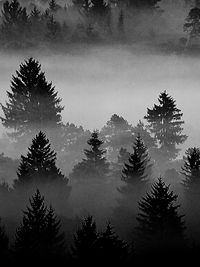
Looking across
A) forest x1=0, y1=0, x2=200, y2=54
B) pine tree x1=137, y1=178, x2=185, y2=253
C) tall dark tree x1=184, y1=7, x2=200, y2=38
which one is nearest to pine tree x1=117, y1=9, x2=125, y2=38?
forest x1=0, y1=0, x2=200, y2=54

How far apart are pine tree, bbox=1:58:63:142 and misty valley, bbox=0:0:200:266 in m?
0.15

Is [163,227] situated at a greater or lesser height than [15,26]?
lesser

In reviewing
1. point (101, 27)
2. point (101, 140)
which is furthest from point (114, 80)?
point (101, 140)

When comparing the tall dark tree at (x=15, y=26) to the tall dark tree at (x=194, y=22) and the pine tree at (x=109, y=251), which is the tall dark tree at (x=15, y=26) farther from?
the pine tree at (x=109, y=251)

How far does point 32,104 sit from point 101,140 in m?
12.1

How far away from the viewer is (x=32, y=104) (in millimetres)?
68750

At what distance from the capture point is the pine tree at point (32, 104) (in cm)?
6888

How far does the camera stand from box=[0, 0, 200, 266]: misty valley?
36094 mm

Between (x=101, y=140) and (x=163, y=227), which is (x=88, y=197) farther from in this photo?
(x=101, y=140)

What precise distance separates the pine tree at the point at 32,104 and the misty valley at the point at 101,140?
0.49 ft

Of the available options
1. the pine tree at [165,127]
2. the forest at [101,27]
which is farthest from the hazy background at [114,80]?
the pine tree at [165,127]

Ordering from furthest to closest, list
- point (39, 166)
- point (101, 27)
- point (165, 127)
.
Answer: point (101, 27) → point (165, 127) → point (39, 166)

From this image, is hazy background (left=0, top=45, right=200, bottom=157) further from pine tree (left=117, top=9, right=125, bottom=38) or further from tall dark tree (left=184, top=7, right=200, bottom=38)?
tall dark tree (left=184, top=7, right=200, bottom=38)

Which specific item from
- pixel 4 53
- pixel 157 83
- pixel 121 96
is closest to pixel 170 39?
pixel 157 83
